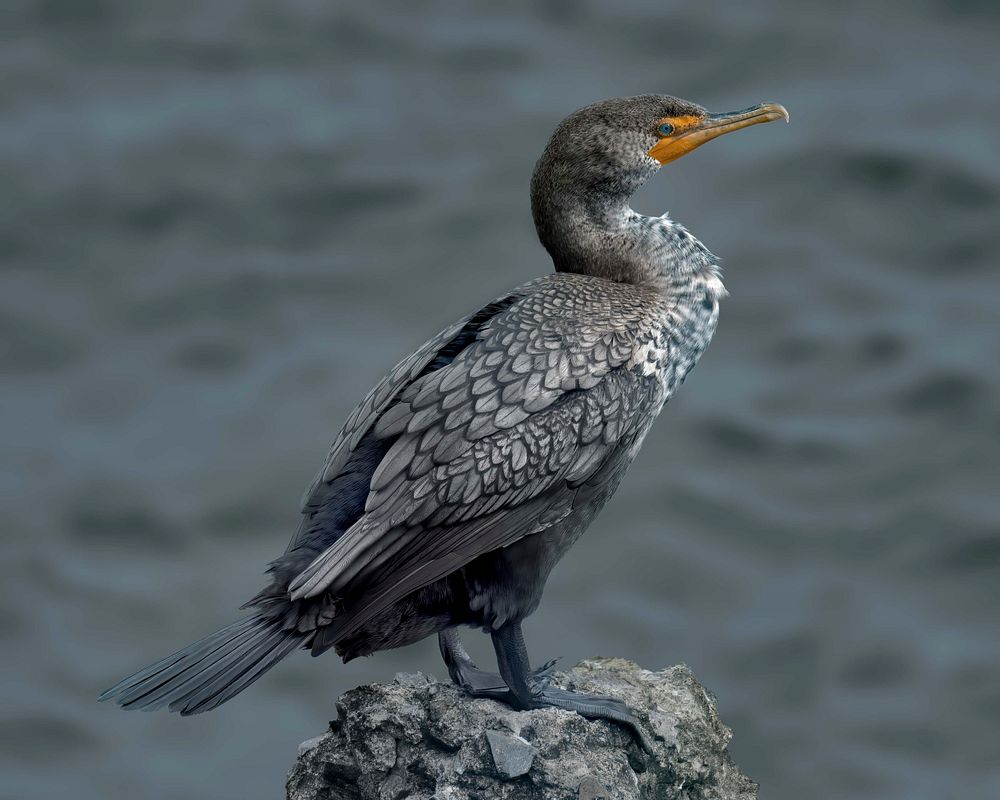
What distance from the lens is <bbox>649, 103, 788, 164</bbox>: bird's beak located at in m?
5.32

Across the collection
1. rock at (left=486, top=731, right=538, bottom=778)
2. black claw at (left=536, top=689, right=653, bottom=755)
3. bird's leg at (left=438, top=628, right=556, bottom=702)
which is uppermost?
bird's leg at (left=438, top=628, right=556, bottom=702)

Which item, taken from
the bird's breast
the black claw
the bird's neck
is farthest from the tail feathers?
the bird's neck

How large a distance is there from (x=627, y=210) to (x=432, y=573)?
1.52 metres

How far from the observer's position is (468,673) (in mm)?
5215

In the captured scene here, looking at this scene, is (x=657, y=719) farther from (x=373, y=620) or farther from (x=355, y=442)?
(x=355, y=442)

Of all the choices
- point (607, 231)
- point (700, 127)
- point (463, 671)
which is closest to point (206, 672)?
point (463, 671)

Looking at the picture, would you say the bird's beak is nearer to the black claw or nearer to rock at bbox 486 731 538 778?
the black claw

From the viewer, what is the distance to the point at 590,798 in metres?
4.64

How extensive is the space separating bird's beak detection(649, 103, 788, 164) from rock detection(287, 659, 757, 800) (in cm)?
193

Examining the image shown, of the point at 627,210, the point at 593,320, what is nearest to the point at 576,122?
the point at 627,210

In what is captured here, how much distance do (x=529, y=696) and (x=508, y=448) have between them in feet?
2.80

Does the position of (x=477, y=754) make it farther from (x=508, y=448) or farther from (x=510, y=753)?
(x=508, y=448)

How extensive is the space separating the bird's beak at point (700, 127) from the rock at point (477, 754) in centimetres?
193

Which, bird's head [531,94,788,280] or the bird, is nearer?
the bird
